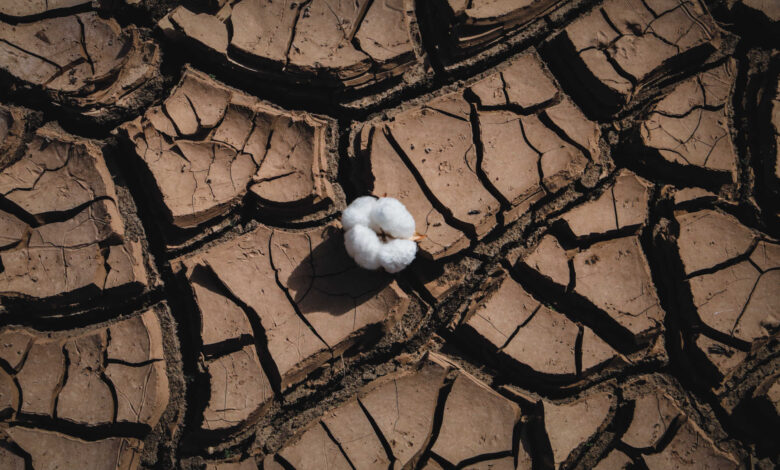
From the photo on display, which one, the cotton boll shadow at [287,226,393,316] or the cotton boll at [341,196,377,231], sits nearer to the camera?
the cotton boll at [341,196,377,231]

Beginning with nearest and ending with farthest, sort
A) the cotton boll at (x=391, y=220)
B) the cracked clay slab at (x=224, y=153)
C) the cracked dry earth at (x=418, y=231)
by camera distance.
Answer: the cotton boll at (x=391, y=220) < the cracked dry earth at (x=418, y=231) < the cracked clay slab at (x=224, y=153)

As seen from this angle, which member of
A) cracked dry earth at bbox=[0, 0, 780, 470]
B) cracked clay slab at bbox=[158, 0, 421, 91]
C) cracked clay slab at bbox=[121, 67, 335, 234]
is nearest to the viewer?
cracked dry earth at bbox=[0, 0, 780, 470]

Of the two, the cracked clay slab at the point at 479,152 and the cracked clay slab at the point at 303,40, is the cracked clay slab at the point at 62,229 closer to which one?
the cracked clay slab at the point at 303,40

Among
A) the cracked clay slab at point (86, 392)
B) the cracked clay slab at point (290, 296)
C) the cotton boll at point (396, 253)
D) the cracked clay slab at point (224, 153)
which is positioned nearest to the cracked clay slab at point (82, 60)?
the cracked clay slab at point (224, 153)

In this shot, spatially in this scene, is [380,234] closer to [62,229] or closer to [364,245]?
[364,245]

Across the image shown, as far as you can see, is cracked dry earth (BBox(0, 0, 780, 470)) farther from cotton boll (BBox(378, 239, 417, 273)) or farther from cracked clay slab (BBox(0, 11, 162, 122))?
cotton boll (BBox(378, 239, 417, 273))

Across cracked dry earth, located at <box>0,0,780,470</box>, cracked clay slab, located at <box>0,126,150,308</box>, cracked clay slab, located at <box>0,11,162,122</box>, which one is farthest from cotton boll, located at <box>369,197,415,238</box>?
cracked clay slab, located at <box>0,11,162,122</box>

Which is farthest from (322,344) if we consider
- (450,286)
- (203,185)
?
(203,185)

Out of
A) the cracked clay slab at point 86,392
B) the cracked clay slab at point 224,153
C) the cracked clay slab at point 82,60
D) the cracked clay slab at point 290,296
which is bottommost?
the cracked clay slab at point 86,392
